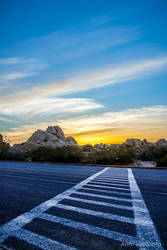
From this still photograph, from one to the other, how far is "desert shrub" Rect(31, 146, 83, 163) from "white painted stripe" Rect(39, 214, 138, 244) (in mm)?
16060

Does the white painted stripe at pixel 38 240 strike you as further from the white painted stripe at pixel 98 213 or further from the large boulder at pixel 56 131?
the large boulder at pixel 56 131

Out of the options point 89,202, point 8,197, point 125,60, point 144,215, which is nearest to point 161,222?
point 144,215

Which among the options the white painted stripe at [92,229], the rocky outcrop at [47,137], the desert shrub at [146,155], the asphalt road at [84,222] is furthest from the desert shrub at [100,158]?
the rocky outcrop at [47,137]

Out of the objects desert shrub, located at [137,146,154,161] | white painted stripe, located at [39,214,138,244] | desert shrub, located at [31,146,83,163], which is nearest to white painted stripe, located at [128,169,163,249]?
white painted stripe, located at [39,214,138,244]

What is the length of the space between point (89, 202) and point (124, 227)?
159 centimetres

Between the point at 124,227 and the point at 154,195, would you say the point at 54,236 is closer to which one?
the point at 124,227

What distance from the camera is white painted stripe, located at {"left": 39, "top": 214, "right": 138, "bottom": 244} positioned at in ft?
8.65

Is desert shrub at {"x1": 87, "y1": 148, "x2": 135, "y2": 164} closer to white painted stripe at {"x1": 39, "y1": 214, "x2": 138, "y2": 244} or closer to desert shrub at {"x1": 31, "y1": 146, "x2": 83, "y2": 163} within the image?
desert shrub at {"x1": 31, "y1": 146, "x2": 83, "y2": 163}

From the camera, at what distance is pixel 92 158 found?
1883 centimetres

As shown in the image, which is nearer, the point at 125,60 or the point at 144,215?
the point at 144,215

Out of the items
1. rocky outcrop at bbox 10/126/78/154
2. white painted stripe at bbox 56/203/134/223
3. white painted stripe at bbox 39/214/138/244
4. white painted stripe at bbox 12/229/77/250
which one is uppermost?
rocky outcrop at bbox 10/126/78/154

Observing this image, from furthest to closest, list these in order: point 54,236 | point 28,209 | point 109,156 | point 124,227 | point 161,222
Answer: point 109,156
point 28,209
point 161,222
point 124,227
point 54,236

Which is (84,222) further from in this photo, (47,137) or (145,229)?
(47,137)

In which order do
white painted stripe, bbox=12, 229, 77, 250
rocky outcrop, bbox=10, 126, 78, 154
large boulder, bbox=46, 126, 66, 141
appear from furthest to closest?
large boulder, bbox=46, 126, 66, 141 < rocky outcrop, bbox=10, 126, 78, 154 < white painted stripe, bbox=12, 229, 77, 250
